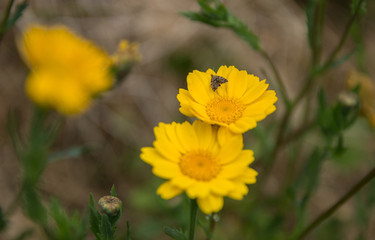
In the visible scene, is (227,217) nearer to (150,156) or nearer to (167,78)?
(167,78)

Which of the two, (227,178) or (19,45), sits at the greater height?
(227,178)

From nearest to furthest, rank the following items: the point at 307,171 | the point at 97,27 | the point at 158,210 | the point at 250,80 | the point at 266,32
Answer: the point at 250,80 < the point at 307,171 < the point at 158,210 < the point at 97,27 < the point at 266,32

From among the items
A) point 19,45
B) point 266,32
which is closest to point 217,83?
point 19,45

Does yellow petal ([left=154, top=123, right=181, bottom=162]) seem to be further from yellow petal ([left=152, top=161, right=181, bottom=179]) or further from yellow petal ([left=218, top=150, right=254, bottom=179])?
yellow petal ([left=218, top=150, right=254, bottom=179])

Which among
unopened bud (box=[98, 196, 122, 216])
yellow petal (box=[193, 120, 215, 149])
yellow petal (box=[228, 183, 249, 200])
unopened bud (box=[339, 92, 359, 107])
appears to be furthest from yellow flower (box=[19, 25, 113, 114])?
unopened bud (box=[339, 92, 359, 107])

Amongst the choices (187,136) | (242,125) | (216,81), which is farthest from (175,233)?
(216,81)

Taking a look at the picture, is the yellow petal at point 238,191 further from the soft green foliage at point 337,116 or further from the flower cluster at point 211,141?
the soft green foliage at point 337,116

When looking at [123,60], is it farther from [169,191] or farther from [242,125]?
[169,191]
